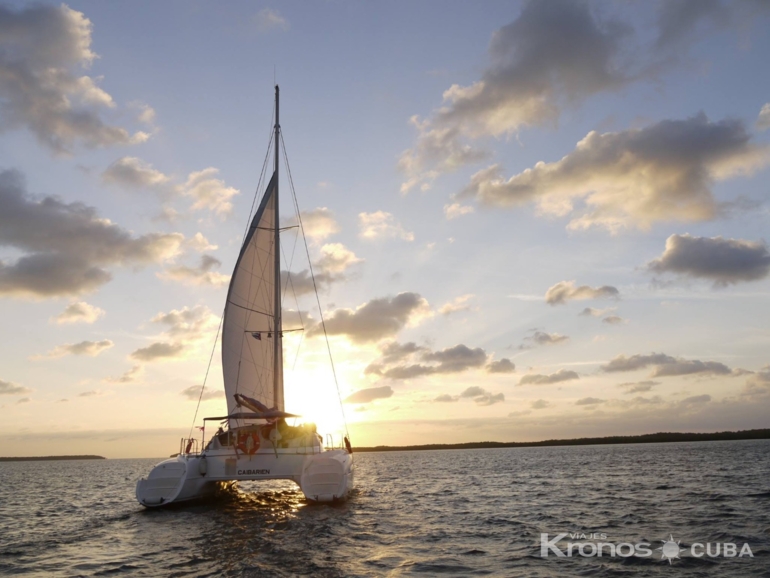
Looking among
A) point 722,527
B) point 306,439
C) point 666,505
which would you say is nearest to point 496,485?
point 666,505

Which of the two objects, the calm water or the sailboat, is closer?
the calm water

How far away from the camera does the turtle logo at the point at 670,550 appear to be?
42.6 ft

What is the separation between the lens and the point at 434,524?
1828 centimetres

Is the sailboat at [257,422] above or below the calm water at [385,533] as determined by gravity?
above

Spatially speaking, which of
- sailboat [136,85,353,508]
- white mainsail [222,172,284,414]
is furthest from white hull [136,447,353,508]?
white mainsail [222,172,284,414]

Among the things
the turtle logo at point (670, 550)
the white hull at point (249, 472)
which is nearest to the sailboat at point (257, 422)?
the white hull at point (249, 472)

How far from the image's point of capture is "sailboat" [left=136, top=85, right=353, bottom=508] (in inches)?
832

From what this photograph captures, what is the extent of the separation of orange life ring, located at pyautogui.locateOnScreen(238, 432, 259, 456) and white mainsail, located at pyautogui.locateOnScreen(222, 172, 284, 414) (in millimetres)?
3805

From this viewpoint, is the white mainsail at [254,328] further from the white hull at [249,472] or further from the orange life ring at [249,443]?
the white hull at [249,472]

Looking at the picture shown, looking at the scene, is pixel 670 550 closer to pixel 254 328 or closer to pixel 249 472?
pixel 249 472

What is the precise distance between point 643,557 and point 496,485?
73.4ft

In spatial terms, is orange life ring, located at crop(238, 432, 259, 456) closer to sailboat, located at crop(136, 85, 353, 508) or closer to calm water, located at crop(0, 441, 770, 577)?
sailboat, located at crop(136, 85, 353, 508)

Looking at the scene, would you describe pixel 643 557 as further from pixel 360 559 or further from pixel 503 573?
pixel 360 559

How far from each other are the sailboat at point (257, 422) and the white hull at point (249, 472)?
35 mm
